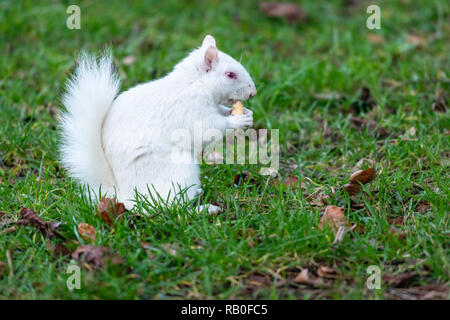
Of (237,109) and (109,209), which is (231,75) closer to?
(237,109)

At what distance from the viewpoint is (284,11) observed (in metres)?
5.37

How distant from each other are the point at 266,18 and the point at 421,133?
2.35m

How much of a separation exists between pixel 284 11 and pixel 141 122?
Result: 310 cm

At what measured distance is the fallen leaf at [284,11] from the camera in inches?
209

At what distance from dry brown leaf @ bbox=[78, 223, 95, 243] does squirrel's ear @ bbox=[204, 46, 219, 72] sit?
882 mm

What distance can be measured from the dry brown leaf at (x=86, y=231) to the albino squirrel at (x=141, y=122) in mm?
237

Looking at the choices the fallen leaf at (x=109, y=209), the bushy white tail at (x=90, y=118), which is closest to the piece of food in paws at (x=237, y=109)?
the bushy white tail at (x=90, y=118)

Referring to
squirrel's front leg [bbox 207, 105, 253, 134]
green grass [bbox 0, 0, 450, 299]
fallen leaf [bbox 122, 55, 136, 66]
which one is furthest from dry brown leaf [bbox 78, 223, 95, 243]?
fallen leaf [bbox 122, 55, 136, 66]

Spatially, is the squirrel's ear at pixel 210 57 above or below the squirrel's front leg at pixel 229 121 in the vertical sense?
above

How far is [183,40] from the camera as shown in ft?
15.7

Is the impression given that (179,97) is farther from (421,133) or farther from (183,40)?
(183,40)

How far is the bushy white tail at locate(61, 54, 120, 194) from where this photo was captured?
2654 millimetres

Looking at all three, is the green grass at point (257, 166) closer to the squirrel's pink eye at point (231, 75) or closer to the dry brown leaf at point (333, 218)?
the dry brown leaf at point (333, 218)
